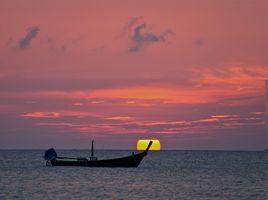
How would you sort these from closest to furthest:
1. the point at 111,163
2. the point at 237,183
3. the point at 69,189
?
the point at 69,189
the point at 237,183
the point at 111,163

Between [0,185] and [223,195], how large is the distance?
87.3 ft

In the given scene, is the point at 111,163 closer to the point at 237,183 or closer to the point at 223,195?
the point at 237,183

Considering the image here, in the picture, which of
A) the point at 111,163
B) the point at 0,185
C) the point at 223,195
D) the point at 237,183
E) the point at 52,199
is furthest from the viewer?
the point at 111,163

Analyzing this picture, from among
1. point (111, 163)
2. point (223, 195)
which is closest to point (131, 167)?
point (111, 163)

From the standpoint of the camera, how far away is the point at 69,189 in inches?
2475

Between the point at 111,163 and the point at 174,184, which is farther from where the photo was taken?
the point at 111,163

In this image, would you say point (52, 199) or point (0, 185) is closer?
point (52, 199)

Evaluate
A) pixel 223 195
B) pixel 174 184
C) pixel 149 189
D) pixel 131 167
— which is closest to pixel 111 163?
pixel 131 167

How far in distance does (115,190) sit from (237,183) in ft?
67.2

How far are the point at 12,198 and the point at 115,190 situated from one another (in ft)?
41.2

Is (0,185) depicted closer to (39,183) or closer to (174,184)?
(39,183)

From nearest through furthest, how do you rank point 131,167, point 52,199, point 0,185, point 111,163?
point 52,199 < point 0,185 < point 111,163 < point 131,167

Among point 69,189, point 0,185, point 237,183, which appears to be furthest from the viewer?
point 237,183

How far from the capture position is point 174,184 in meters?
71.4
